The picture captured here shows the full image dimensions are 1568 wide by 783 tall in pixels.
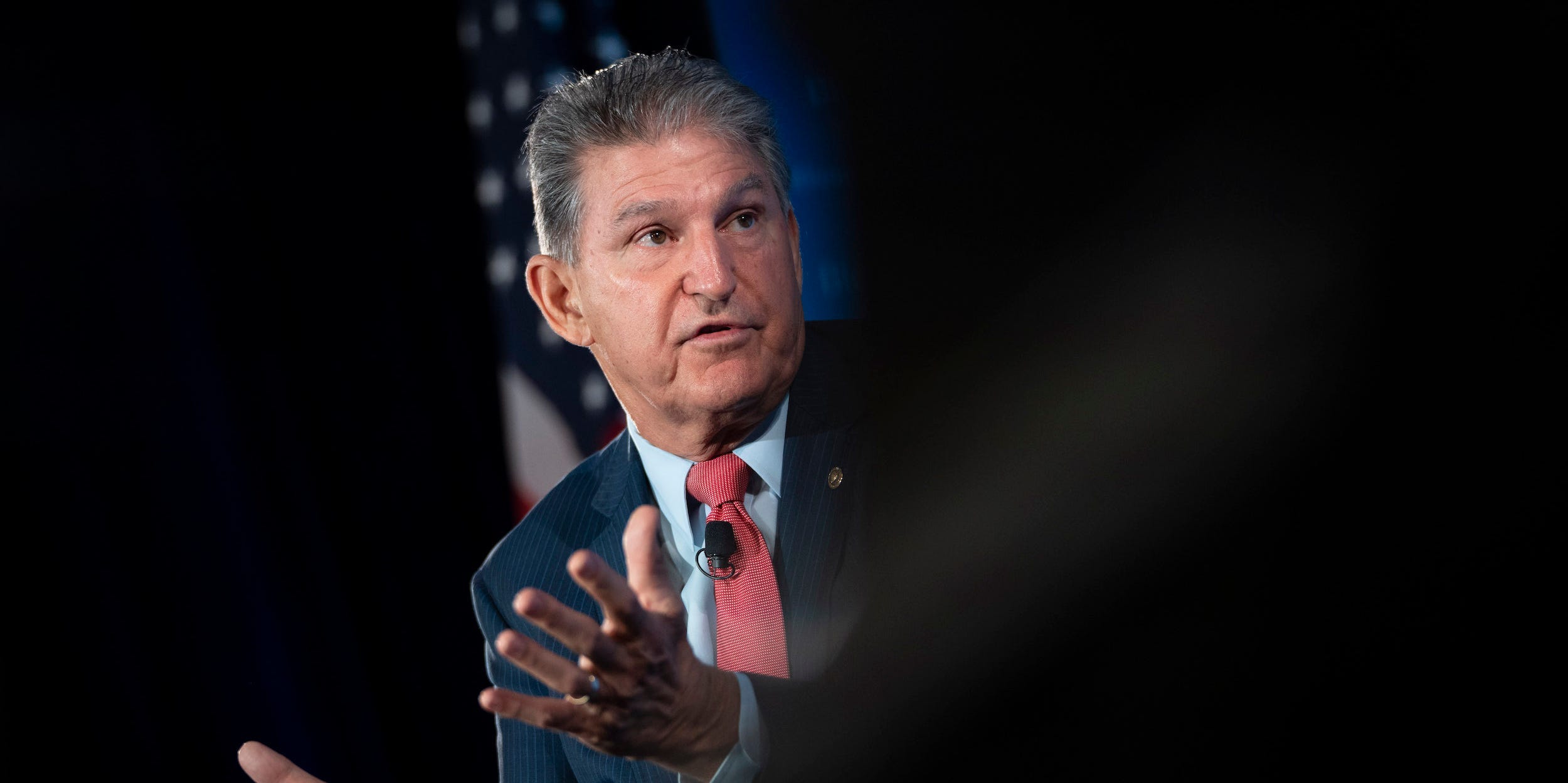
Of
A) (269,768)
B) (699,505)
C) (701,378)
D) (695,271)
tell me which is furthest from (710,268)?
(269,768)

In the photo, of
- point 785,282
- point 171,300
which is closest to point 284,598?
point 171,300

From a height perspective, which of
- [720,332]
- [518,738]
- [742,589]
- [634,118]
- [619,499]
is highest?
[634,118]

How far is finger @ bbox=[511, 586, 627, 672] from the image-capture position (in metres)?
0.91

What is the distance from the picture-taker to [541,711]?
0.96m

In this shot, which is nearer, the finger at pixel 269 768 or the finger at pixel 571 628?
the finger at pixel 571 628

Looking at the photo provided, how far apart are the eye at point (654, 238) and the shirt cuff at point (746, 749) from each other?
21.4 inches

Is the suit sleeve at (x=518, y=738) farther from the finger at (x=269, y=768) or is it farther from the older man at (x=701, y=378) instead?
the finger at (x=269, y=768)

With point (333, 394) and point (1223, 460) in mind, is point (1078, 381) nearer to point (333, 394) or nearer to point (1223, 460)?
point (1223, 460)

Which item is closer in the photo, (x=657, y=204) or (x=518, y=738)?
(x=657, y=204)

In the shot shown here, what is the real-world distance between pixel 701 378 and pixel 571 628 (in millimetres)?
459

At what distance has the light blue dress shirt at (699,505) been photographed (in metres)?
1.42

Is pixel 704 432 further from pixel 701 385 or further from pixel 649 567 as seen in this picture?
pixel 649 567

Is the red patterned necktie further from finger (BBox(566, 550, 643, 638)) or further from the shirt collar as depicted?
finger (BBox(566, 550, 643, 638))

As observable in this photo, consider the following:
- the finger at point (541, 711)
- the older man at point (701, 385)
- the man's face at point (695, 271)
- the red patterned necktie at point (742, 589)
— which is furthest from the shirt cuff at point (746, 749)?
the man's face at point (695, 271)
